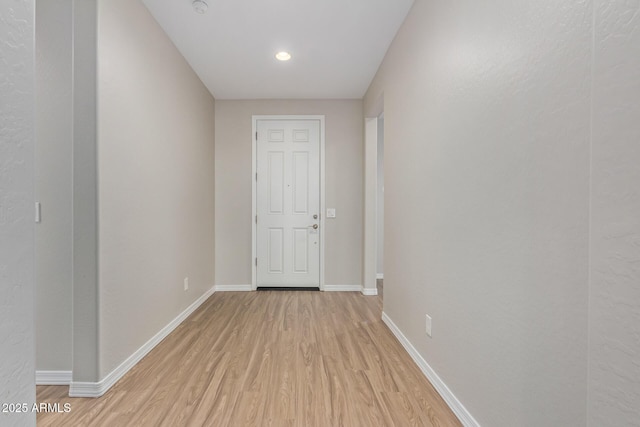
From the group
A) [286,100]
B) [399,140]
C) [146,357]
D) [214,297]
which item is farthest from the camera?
[286,100]

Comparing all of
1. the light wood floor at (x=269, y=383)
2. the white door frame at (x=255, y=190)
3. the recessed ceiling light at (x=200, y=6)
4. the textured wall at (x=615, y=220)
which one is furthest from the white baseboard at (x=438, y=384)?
the recessed ceiling light at (x=200, y=6)

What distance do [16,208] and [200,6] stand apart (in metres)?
2.08

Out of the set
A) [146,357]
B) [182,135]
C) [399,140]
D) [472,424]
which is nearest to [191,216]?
[182,135]

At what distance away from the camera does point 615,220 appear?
64 cm

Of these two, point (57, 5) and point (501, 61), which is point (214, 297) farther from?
point (501, 61)

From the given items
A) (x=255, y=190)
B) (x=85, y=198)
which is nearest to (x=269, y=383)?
(x=85, y=198)

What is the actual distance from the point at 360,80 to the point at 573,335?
10.8 ft

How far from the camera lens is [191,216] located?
3264 mm

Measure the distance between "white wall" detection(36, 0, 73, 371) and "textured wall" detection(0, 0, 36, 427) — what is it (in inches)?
49.0

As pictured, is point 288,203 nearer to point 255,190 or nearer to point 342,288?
point 255,190

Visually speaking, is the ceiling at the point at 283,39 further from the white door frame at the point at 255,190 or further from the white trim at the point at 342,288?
the white trim at the point at 342,288

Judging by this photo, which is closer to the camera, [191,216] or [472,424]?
[472,424]

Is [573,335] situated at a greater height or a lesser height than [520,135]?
lesser

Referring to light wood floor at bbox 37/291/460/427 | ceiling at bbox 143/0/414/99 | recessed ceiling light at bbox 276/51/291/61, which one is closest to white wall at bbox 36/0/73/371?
light wood floor at bbox 37/291/460/427
